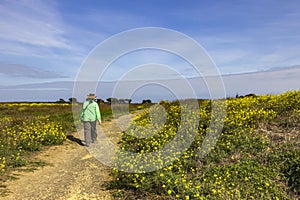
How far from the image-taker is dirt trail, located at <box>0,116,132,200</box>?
26.3 ft

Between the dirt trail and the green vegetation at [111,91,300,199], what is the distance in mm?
680

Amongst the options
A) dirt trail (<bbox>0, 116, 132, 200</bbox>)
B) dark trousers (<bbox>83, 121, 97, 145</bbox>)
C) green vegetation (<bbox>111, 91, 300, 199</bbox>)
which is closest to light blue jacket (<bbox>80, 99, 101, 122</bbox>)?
dark trousers (<bbox>83, 121, 97, 145</bbox>)

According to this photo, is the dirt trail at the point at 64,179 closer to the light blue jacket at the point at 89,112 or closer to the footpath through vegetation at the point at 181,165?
the footpath through vegetation at the point at 181,165

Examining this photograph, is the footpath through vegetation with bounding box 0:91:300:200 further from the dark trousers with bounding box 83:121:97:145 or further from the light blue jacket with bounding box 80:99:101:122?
the light blue jacket with bounding box 80:99:101:122

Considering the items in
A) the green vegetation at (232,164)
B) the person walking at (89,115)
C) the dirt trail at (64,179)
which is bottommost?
the dirt trail at (64,179)

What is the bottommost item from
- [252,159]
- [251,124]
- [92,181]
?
[92,181]

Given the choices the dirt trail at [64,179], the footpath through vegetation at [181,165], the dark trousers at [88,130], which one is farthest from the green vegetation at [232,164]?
the dark trousers at [88,130]

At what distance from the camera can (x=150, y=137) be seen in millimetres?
12094

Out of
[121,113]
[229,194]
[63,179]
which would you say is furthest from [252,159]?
[121,113]

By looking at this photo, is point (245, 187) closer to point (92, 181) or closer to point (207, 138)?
point (207, 138)

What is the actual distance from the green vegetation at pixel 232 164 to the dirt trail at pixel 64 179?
2.23ft

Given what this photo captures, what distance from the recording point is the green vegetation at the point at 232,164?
7.27m

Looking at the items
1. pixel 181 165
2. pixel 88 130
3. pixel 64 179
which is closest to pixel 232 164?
pixel 181 165

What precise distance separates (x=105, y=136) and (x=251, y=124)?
26.6 feet
